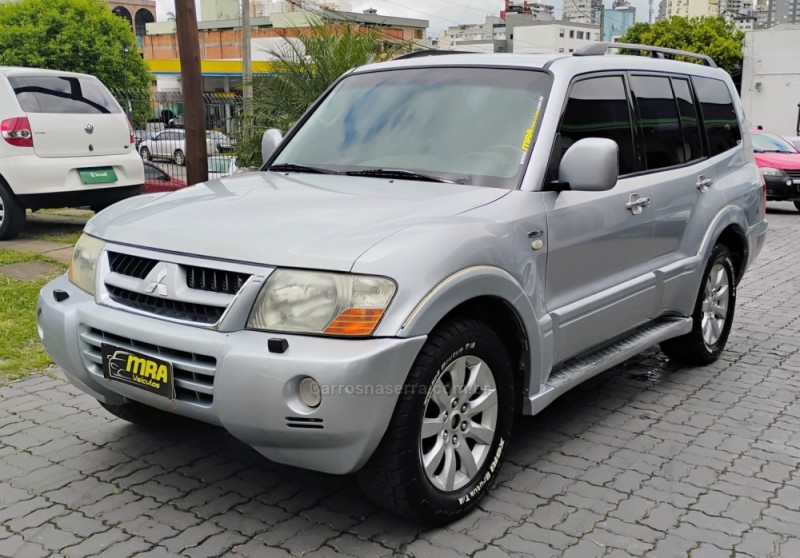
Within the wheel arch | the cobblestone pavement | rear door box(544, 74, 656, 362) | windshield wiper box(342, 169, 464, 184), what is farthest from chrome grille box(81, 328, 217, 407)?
rear door box(544, 74, 656, 362)

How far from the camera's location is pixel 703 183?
5.18m

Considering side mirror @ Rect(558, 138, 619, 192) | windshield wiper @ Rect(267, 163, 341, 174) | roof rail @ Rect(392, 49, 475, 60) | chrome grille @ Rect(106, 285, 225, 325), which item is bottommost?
chrome grille @ Rect(106, 285, 225, 325)

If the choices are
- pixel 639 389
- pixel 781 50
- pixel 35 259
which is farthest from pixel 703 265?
pixel 781 50

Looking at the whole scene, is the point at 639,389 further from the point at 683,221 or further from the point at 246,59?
the point at 246,59

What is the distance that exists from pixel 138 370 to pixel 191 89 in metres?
4.52

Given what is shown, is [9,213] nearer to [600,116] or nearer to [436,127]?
[436,127]

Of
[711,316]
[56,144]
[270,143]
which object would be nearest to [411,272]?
[270,143]

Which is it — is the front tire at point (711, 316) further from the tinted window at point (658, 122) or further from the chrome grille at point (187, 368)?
the chrome grille at point (187, 368)

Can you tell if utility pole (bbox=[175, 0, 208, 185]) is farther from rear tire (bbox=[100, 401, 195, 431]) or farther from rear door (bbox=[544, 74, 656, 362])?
rear door (bbox=[544, 74, 656, 362])

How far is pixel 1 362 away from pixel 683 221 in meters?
4.38

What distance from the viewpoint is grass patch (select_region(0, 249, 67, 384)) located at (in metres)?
5.32

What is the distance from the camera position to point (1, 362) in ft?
17.8

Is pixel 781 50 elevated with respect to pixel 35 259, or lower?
elevated

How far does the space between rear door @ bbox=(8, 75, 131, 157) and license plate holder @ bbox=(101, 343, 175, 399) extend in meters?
6.36
